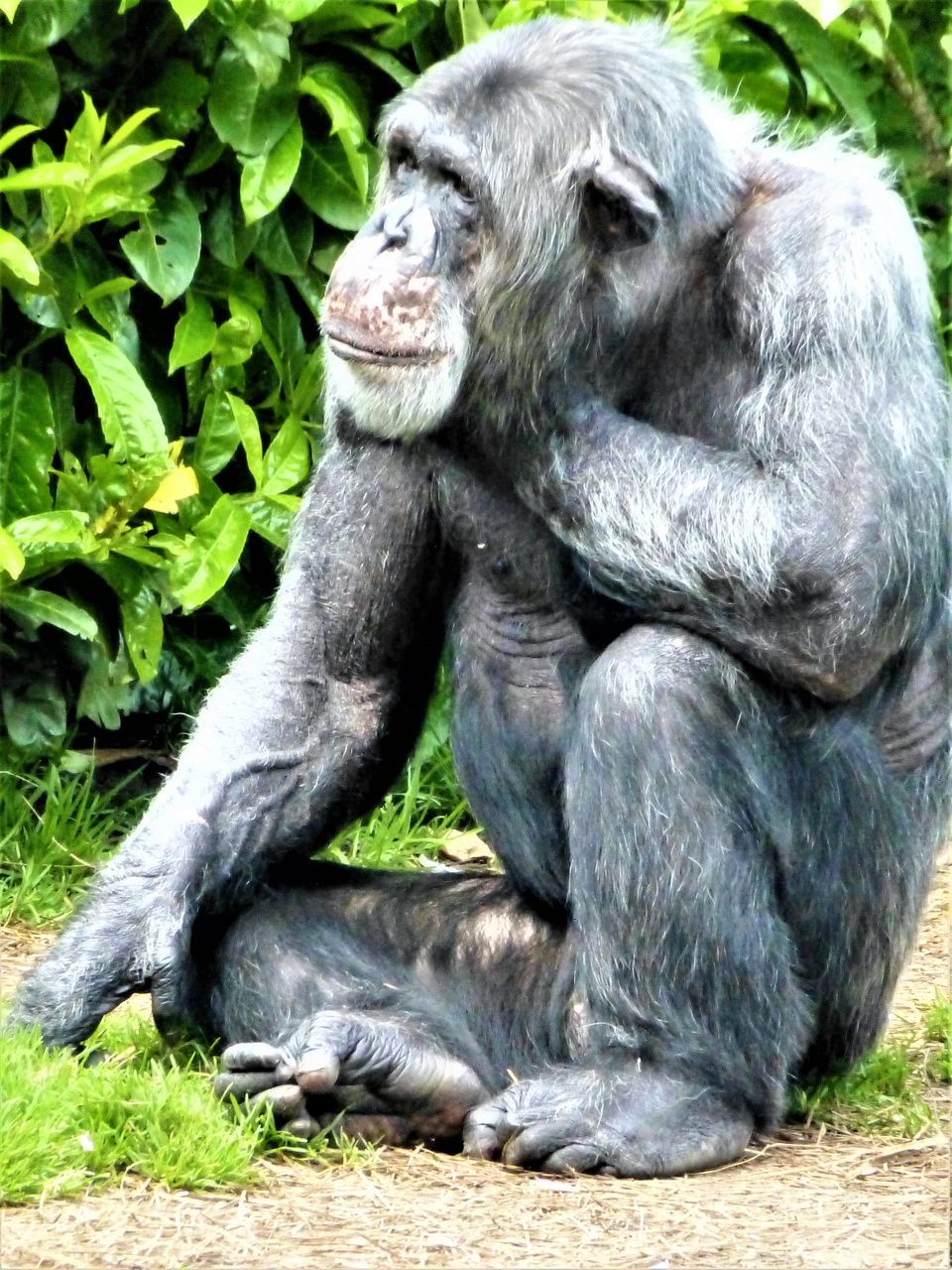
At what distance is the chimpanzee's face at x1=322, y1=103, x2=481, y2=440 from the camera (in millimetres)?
4012

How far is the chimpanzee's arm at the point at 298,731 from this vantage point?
421 cm

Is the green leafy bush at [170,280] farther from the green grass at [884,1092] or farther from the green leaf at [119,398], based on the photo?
A: the green grass at [884,1092]

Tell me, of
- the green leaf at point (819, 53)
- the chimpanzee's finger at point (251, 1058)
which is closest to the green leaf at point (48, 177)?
the green leaf at point (819, 53)

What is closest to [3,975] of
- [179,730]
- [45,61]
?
[179,730]

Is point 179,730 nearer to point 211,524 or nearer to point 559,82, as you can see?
point 211,524

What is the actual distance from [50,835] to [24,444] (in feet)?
3.56

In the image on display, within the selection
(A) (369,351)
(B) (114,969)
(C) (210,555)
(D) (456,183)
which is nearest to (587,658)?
(A) (369,351)

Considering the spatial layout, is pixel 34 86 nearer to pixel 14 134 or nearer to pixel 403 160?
pixel 14 134

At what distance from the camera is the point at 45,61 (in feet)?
17.7

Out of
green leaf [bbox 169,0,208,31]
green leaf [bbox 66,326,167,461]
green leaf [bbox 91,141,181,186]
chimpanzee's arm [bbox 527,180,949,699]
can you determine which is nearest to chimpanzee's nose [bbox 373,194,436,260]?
chimpanzee's arm [bbox 527,180,949,699]

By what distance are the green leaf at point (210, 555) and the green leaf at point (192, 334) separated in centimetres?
39

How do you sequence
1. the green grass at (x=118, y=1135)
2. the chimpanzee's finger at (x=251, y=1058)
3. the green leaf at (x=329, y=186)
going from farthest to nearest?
1. the green leaf at (x=329, y=186)
2. the chimpanzee's finger at (x=251, y=1058)
3. the green grass at (x=118, y=1135)

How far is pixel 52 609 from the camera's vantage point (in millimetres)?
5500

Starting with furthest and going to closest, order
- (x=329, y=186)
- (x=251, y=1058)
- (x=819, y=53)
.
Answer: (x=819, y=53)
(x=329, y=186)
(x=251, y=1058)
